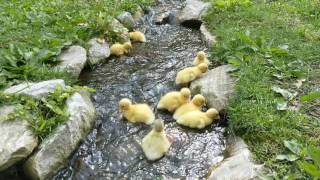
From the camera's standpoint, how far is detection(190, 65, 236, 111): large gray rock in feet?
20.8

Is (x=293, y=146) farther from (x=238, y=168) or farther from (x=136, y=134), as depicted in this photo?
(x=136, y=134)

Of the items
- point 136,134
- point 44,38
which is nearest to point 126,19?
point 44,38

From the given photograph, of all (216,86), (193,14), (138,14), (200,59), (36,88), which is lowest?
(138,14)

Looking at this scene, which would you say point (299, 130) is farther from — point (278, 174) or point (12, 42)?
point (12, 42)

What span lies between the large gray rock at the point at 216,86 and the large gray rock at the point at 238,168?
116 cm

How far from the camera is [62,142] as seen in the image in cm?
532

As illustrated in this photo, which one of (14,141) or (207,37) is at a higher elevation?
(14,141)

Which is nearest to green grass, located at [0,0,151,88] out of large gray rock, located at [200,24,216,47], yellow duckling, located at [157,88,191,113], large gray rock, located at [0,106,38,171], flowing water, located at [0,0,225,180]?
flowing water, located at [0,0,225,180]

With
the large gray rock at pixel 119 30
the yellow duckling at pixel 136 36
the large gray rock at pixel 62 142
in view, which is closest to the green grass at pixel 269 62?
the yellow duckling at pixel 136 36

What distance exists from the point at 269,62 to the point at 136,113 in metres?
2.38

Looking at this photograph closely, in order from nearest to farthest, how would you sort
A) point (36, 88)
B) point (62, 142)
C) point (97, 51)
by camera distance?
point (62, 142)
point (36, 88)
point (97, 51)

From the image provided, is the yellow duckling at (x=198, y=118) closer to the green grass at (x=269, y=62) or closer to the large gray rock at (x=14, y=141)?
the green grass at (x=269, y=62)

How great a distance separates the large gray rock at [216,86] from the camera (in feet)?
20.8

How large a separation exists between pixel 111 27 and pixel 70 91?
129 inches
